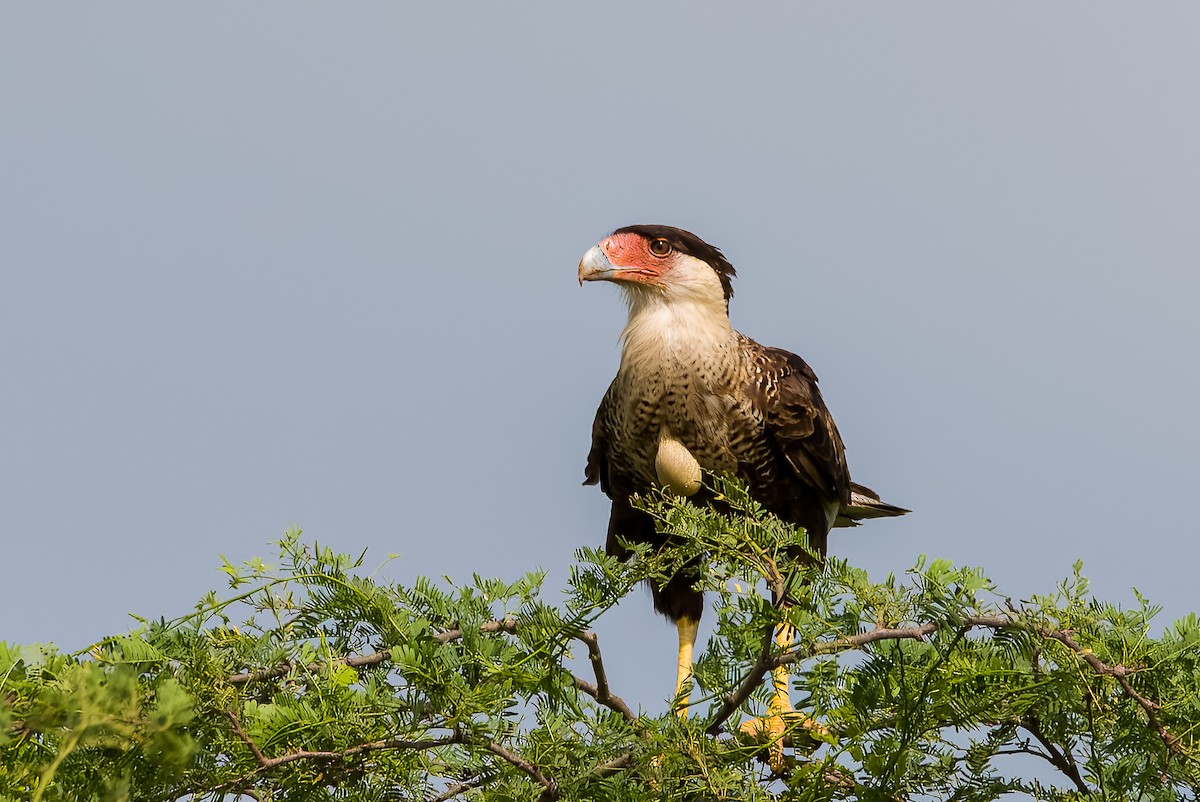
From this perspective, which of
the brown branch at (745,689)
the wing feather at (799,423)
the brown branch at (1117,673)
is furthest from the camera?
the wing feather at (799,423)

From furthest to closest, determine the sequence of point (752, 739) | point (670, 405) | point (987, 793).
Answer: point (670, 405) → point (987, 793) → point (752, 739)

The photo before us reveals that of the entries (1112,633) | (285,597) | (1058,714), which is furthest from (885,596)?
(285,597)

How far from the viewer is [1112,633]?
3.10m

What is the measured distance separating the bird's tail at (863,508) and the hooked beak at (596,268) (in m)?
1.71

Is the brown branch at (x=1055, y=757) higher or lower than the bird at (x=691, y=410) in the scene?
lower

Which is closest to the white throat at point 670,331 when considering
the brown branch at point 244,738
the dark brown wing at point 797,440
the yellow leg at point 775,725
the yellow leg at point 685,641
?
the dark brown wing at point 797,440

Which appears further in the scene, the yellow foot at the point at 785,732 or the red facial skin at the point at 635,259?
the red facial skin at the point at 635,259

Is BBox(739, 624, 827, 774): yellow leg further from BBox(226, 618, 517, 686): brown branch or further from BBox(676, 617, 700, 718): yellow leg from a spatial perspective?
BBox(676, 617, 700, 718): yellow leg

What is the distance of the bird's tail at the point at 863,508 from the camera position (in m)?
6.38

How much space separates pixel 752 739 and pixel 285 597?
3.48ft

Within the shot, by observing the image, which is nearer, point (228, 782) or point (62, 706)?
point (62, 706)

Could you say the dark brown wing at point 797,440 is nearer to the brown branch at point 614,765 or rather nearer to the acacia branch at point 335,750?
the brown branch at point 614,765

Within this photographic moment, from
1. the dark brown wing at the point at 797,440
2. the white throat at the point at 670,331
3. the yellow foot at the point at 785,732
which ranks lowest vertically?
the yellow foot at the point at 785,732

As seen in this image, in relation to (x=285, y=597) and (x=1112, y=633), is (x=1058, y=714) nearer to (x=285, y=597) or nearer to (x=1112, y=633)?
(x=1112, y=633)
